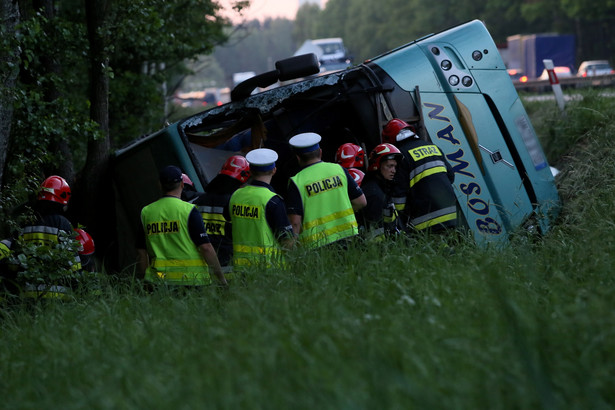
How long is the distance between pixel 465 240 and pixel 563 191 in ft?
8.52

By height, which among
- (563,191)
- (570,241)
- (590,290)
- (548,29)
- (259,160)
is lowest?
(548,29)

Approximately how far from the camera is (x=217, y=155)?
24.3 ft

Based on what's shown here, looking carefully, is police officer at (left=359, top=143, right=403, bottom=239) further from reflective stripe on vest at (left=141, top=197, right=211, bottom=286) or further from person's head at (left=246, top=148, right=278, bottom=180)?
reflective stripe on vest at (left=141, top=197, right=211, bottom=286)

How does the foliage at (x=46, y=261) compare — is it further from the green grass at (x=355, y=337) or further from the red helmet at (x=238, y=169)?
the red helmet at (x=238, y=169)

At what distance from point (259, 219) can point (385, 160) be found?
1.22 m

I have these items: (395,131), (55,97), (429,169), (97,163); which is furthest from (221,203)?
(55,97)

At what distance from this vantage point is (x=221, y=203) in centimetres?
634

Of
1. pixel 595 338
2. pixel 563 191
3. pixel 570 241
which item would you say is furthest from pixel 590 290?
pixel 563 191

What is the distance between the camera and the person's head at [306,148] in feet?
19.4

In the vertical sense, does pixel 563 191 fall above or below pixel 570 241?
below

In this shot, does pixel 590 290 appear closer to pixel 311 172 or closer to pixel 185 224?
pixel 311 172

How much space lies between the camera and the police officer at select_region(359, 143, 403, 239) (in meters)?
6.29

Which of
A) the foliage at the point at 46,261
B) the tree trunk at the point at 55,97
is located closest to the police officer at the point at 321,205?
the foliage at the point at 46,261

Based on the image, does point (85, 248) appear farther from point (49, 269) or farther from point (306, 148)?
point (306, 148)
